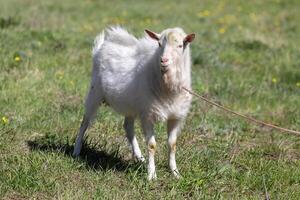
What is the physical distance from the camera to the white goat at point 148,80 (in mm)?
5633

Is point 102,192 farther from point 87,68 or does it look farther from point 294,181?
point 87,68

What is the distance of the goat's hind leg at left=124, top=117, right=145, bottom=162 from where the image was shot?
22.0 feet

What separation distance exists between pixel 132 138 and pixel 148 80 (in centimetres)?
115

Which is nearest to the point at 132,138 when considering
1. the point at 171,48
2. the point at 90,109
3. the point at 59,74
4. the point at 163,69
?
the point at 90,109

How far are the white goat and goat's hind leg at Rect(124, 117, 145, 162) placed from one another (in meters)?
0.01

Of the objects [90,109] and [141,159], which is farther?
[90,109]

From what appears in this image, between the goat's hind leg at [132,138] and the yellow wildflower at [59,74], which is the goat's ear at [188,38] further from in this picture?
the yellow wildflower at [59,74]

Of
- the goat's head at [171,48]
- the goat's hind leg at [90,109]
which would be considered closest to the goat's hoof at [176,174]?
the goat's head at [171,48]

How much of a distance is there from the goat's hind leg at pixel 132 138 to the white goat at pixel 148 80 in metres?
0.01

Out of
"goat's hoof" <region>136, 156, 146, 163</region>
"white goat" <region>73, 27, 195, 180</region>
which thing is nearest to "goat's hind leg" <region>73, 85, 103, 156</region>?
"white goat" <region>73, 27, 195, 180</region>

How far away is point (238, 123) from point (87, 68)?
9.62 ft

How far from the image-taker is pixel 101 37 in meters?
7.22

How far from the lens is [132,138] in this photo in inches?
271

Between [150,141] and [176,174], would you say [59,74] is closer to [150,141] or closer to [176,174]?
[150,141]
